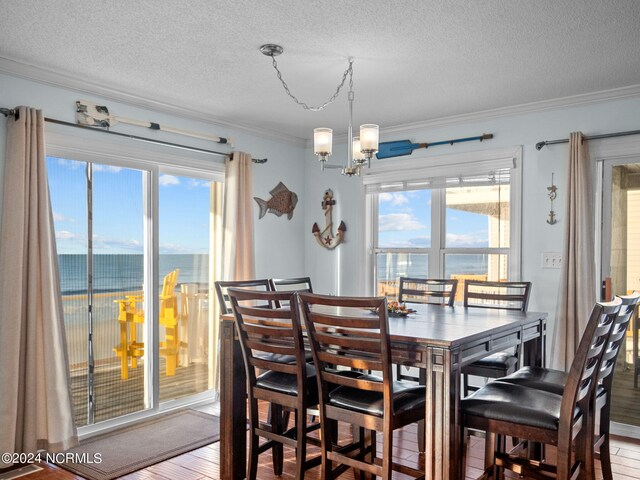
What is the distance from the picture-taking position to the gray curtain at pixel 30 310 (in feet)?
10.5

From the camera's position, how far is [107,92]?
12.5 feet

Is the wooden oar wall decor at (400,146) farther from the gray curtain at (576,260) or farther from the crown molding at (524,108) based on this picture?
the gray curtain at (576,260)

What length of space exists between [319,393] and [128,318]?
218cm

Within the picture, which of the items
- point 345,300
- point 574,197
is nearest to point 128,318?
point 345,300

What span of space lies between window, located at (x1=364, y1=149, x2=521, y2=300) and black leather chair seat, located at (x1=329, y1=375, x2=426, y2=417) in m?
2.23

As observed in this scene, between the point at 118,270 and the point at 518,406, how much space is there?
9.77 ft

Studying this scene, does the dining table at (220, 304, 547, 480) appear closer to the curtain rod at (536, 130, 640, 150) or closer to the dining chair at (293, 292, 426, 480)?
the dining chair at (293, 292, 426, 480)

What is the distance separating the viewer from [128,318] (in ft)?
13.4

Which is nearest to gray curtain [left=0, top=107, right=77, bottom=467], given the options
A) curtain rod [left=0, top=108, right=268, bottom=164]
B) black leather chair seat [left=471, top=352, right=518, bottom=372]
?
curtain rod [left=0, top=108, right=268, bottom=164]

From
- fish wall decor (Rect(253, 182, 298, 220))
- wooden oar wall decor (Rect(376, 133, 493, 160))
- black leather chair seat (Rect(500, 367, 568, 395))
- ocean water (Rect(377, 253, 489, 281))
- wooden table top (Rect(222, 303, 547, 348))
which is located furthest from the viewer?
fish wall decor (Rect(253, 182, 298, 220))

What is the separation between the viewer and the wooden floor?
3.08 metres

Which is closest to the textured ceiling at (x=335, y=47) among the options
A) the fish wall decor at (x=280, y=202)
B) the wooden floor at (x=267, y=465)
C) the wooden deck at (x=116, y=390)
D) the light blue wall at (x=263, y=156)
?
the light blue wall at (x=263, y=156)

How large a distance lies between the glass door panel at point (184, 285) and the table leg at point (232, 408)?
1487 millimetres

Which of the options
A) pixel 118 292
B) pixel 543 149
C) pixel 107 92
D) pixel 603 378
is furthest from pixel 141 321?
pixel 543 149
